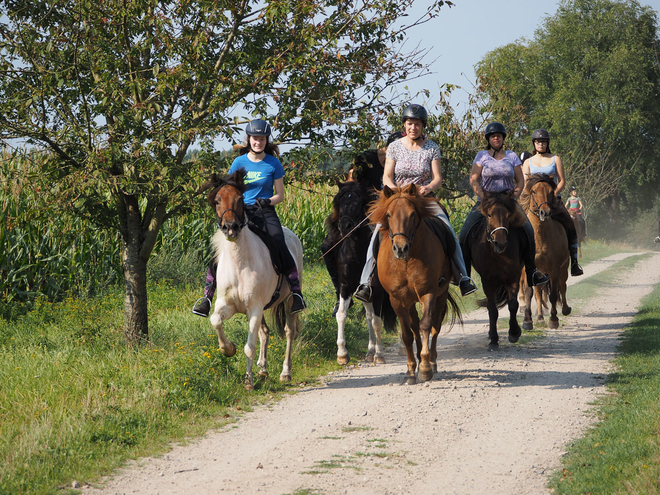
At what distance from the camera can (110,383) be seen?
6891mm

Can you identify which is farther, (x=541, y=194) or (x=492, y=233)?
(x=541, y=194)

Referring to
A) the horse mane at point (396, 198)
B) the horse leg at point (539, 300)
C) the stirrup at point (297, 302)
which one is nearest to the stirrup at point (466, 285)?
the horse mane at point (396, 198)

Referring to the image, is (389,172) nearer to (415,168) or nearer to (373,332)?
(415,168)

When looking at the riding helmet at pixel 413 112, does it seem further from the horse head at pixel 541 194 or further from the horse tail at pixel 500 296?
the horse head at pixel 541 194

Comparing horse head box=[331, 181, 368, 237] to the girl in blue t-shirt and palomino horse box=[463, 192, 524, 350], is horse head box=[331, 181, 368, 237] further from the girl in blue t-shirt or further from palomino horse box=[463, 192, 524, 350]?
palomino horse box=[463, 192, 524, 350]

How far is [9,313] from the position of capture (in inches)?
432

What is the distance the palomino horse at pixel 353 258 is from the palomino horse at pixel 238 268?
5.37ft

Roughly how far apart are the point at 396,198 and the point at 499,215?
8.86 feet

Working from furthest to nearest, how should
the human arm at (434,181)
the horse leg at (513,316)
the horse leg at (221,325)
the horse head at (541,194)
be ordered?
the horse head at (541,194), the horse leg at (513,316), the human arm at (434,181), the horse leg at (221,325)

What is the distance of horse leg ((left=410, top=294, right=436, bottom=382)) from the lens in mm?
7551

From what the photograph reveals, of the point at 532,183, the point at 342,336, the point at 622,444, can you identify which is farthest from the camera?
the point at 532,183

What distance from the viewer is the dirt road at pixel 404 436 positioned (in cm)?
467

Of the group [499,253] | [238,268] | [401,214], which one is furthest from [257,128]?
[499,253]

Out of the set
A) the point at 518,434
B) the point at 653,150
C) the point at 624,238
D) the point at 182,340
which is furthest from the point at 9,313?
the point at 624,238
